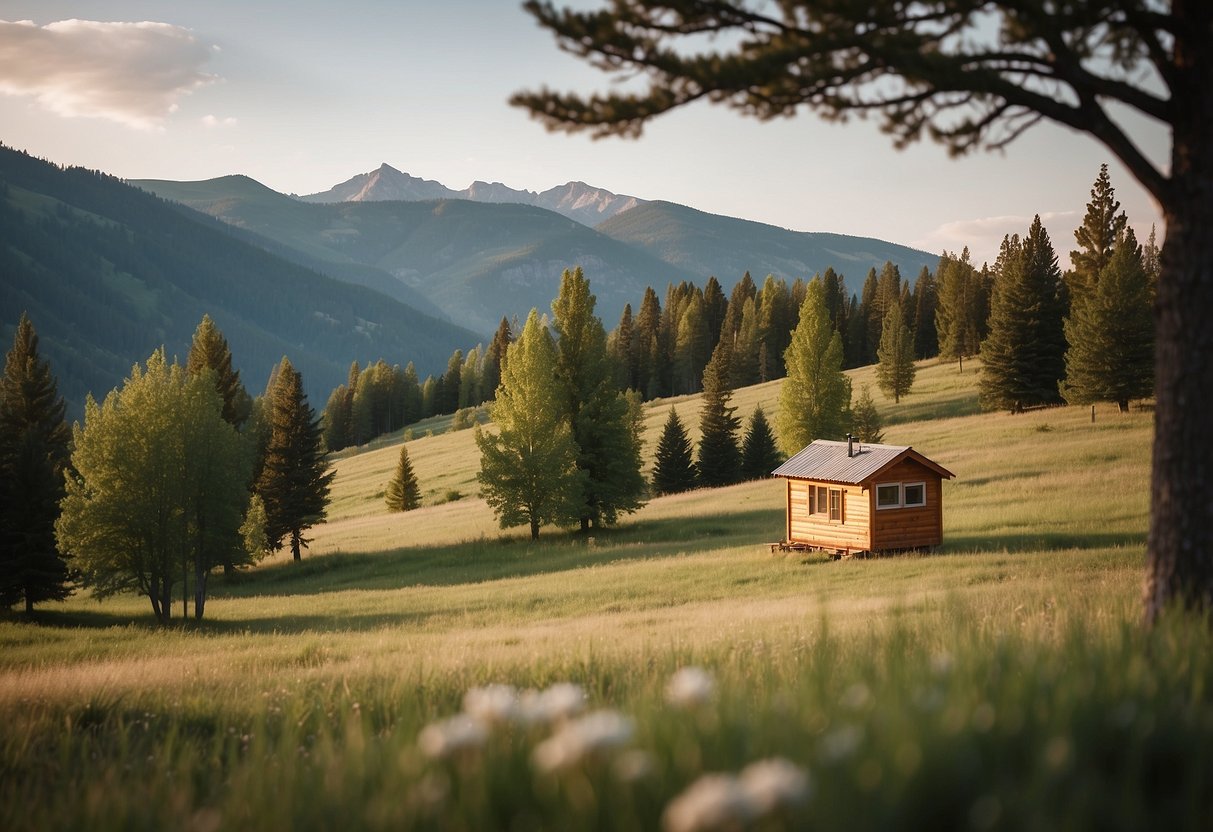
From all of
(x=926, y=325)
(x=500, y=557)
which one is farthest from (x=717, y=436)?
(x=926, y=325)

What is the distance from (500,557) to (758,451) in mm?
28622

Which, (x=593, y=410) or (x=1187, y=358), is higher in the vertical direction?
(x=593, y=410)

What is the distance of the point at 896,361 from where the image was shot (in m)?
73.1

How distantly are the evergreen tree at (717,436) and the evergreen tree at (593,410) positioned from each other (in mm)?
17860

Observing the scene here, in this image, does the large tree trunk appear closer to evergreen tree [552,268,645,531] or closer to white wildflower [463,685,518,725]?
white wildflower [463,685,518,725]

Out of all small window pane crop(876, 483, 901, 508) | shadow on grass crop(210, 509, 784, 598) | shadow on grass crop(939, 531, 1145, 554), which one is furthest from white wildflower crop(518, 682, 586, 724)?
shadow on grass crop(210, 509, 784, 598)

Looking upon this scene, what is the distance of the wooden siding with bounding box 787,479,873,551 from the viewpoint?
29.6 meters

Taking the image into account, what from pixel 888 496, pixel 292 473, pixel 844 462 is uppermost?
pixel 844 462

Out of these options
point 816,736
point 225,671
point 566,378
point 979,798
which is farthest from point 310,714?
point 566,378

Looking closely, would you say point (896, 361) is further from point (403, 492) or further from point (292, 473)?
point (292, 473)

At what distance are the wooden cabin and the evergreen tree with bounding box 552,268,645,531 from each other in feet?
39.3

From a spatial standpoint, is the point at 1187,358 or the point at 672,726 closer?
the point at 672,726

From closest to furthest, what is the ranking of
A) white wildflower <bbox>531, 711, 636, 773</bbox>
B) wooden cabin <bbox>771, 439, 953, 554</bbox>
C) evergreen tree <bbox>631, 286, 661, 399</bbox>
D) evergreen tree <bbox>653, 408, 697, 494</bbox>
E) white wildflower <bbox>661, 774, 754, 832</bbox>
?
white wildflower <bbox>661, 774, 754, 832</bbox>
white wildflower <bbox>531, 711, 636, 773</bbox>
wooden cabin <bbox>771, 439, 953, 554</bbox>
evergreen tree <bbox>653, 408, 697, 494</bbox>
evergreen tree <bbox>631, 286, 661, 399</bbox>

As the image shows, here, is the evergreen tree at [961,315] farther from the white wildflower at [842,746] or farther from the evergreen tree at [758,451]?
the white wildflower at [842,746]
